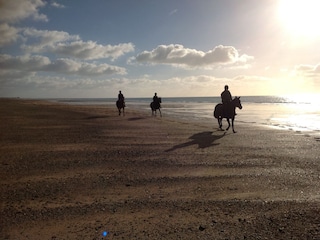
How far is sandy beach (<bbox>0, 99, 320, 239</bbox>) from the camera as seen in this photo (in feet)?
16.5

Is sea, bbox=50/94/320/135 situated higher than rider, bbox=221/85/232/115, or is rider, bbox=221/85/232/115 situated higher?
rider, bbox=221/85/232/115

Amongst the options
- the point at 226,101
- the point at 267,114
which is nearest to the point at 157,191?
the point at 226,101

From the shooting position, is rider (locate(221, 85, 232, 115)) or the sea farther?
the sea

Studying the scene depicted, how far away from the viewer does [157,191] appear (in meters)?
6.78

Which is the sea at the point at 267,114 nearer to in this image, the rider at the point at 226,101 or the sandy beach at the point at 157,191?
the rider at the point at 226,101

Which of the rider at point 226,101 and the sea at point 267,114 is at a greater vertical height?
the rider at point 226,101

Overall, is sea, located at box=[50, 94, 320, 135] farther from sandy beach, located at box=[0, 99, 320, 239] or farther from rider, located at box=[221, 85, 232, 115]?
sandy beach, located at box=[0, 99, 320, 239]

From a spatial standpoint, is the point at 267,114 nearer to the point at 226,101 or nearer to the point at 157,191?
the point at 226,101

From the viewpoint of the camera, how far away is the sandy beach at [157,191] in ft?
16.5

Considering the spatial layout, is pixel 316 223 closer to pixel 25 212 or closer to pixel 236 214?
pixel 236 214

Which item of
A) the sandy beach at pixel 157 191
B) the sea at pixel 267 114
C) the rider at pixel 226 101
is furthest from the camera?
the sea at pixel 267 114

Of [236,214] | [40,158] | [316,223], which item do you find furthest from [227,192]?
[40,158]

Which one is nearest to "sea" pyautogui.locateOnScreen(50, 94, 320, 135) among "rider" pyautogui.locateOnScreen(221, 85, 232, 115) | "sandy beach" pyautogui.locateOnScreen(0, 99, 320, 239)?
"rider" pyautogui.locateOnScreen(221, 85, 232, 115)

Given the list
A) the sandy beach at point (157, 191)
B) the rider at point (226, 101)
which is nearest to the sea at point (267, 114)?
the rider at point (226, 101)
